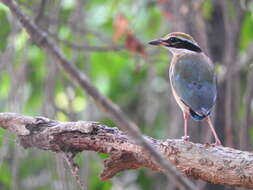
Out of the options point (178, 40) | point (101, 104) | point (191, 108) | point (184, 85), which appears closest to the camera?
point (101, 104)

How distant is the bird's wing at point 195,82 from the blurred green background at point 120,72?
30.5 inches

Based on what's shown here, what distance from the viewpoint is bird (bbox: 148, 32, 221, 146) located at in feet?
16.5

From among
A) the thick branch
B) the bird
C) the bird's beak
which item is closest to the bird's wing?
the bird

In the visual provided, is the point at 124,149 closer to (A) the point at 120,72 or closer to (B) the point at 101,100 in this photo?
(B) the point at 101,100

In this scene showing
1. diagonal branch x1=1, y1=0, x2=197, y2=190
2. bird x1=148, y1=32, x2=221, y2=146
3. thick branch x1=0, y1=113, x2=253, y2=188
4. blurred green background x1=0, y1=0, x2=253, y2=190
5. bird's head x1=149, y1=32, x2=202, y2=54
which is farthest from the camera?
blurred green background x1=0, y1=0, x2=253, y2=190

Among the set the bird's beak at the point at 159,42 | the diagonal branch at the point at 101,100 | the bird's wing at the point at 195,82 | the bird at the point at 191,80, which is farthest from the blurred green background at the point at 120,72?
the diagonal branch at the point at 101,100

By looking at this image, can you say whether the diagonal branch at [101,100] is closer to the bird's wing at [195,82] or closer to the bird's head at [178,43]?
the bird's wing at [195,82]

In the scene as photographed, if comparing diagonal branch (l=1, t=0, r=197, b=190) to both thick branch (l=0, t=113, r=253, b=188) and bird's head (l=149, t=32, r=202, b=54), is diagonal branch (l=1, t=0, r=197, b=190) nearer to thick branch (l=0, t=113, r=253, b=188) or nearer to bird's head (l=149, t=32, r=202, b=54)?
thick branch (l=0, t=113, r=253, b=188)

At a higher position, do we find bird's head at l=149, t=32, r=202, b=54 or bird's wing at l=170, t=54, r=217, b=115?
bird's head at l=149, t=32, r=202, b=54

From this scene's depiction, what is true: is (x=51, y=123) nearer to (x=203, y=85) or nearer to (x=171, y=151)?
(x=171, y=151)

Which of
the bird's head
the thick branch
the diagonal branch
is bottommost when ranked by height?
the thick branch

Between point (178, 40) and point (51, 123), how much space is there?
2.18m

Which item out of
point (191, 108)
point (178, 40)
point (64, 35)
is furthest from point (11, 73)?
point (64, 35)

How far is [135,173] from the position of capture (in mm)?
8562
